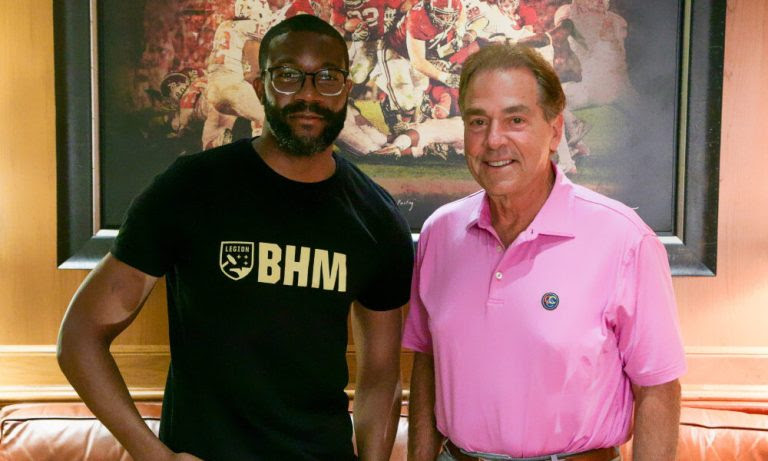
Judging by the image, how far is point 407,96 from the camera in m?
2.37

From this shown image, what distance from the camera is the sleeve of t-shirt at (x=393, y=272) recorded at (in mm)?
1817

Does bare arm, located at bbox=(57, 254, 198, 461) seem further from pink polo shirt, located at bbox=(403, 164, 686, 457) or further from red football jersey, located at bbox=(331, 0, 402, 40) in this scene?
red football jersey, located at bbox=(331, 0, 402, 40)

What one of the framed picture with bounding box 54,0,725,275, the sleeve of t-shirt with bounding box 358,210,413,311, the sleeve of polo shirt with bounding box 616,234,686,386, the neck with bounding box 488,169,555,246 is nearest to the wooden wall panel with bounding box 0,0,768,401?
the framed picture with bounding box 54,0,725,275

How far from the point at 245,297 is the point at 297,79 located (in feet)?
1.73

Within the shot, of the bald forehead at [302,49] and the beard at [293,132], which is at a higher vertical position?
the bald forehead at [302,49]

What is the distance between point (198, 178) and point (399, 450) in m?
1.07

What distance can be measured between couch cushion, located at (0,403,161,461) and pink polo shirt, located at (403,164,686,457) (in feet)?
3.68

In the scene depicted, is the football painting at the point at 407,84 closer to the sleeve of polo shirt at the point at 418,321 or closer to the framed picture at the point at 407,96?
the framed picture at the point at 407,96

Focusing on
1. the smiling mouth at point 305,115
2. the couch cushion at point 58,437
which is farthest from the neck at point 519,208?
the couch cushion at point 58,437

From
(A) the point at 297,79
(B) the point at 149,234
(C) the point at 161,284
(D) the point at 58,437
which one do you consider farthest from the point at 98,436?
(A) the point at 297,79

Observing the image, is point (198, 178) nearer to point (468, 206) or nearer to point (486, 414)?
point (468, 206)

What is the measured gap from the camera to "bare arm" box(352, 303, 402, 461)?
1896mm

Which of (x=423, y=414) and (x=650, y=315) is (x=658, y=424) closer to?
(x=650, y=315)

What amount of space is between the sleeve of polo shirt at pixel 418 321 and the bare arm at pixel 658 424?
1.73 feet
